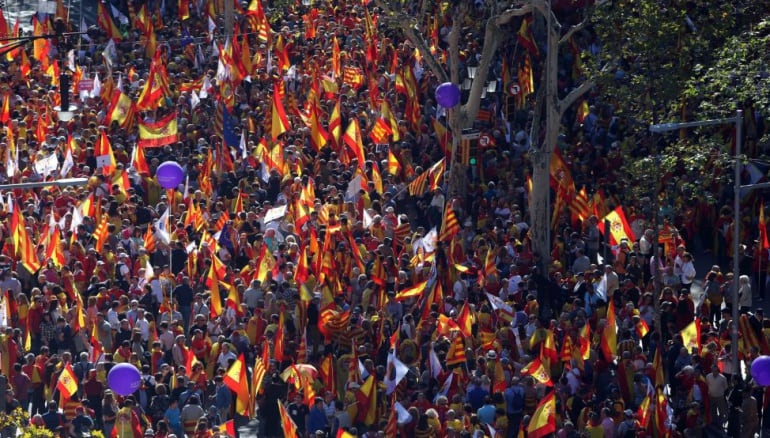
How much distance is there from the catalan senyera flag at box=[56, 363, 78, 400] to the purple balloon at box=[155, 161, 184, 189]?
24.7 ft

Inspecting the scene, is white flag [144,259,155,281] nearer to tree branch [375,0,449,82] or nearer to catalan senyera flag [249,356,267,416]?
catalan senyera flag [249,356,267,416]

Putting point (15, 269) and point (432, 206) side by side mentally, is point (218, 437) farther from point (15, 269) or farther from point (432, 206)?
point (432, 206)

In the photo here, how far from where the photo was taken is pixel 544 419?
27.1 m

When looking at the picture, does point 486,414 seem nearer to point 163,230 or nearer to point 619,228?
point 619,228

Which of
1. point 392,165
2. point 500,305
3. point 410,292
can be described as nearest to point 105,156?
point 392,165

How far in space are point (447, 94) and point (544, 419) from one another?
40.5ft

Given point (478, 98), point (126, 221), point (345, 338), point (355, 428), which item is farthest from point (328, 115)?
point (355, 428)

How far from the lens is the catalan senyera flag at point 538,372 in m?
28.6

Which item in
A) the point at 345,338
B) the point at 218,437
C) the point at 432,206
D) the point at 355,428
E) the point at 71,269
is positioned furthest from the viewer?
the point at 432,206

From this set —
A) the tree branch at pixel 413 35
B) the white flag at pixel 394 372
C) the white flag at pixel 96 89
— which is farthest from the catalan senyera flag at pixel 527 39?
the white flag at pixel 394 372

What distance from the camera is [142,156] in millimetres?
37656

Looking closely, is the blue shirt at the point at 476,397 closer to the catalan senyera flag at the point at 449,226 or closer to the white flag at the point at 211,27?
the catalan senyera flag at the point at 449,226

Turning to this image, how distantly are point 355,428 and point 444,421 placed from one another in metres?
1.47

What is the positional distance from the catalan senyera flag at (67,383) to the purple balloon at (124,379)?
96 cm
